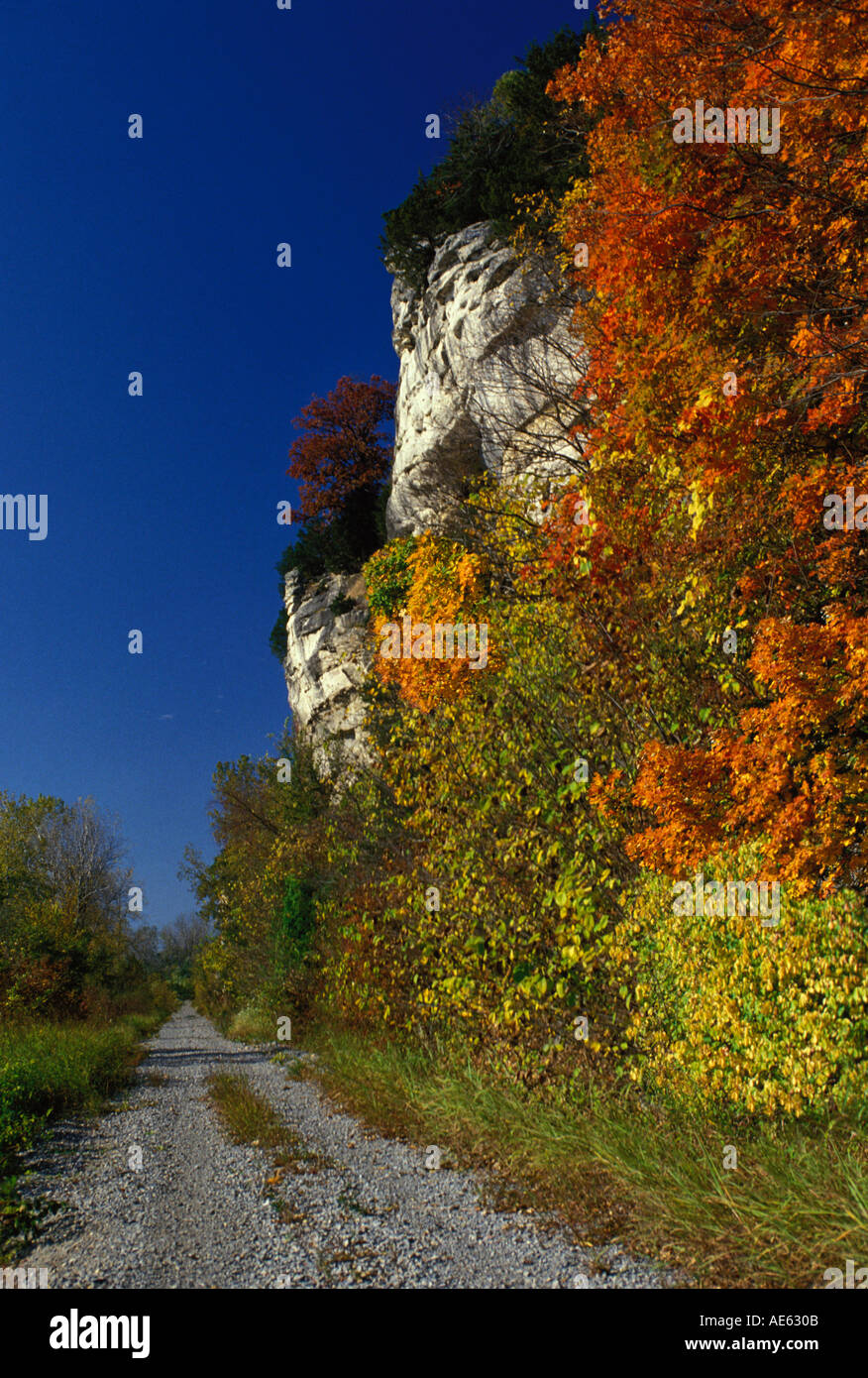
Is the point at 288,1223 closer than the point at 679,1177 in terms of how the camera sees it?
No

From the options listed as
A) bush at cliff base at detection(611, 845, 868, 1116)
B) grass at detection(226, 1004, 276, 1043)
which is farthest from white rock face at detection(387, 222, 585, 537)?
grass at detection(226, 1004, 276, 1043)

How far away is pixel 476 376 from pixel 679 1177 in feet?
62.1

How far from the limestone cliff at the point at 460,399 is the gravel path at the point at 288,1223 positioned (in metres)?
8.26

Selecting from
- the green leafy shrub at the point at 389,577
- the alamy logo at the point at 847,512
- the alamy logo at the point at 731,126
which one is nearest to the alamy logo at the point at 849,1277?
the alamy logo at the point at 847,512

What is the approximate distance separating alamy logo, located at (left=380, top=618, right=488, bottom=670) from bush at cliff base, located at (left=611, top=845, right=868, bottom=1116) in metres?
3.58

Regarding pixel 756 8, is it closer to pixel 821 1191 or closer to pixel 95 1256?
pixel 821 1191

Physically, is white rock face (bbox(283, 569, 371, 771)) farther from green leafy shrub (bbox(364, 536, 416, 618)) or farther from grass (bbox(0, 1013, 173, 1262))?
grass (bbox(0, 1013, 173, 1262))

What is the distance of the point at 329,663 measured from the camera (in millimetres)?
28609

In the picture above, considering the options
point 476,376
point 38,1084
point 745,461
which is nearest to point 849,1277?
point 745,461

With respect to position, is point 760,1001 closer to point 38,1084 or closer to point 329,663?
point 38,1084

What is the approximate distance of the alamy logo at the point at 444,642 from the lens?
8641mm

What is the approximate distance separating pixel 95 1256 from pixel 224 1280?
3.28 ft

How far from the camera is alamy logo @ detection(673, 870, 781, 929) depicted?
4.96m

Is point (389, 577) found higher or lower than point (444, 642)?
higher
